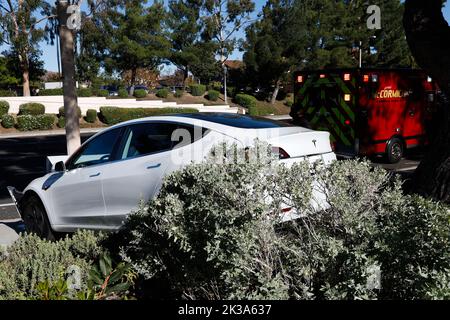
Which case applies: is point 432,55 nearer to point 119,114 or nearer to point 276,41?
point 119,114

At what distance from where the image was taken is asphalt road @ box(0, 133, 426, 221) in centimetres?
983

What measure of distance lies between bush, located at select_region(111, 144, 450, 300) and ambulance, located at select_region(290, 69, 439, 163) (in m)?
8.07

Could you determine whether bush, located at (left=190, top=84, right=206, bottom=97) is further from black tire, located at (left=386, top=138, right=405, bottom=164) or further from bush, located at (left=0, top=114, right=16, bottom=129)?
black tire, located at (left=386, top=138, right=405, bottom=164)

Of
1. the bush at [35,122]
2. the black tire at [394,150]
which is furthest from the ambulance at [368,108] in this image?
the bush at [35,122]

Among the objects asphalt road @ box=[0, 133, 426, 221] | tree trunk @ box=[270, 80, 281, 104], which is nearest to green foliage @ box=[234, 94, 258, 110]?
tree trunk @ box=[270, 80, 281, 104]

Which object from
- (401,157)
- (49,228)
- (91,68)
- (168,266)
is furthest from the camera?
(91,68)

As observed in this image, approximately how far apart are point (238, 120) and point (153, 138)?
0.93 m

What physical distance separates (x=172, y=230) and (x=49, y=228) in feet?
11.3

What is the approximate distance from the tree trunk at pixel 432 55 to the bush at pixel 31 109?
26344 millimetres

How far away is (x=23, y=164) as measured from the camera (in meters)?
14.3

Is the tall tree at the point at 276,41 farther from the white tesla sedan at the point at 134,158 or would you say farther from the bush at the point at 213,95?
the white tesla sedan at the point at 134,158

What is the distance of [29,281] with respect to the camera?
3.58 meters
